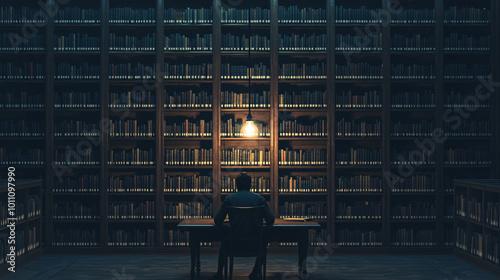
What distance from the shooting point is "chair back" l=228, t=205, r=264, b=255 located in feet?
21.7

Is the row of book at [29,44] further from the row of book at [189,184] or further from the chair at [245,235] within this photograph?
the chair at [245,235]

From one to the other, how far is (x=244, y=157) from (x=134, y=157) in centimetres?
160

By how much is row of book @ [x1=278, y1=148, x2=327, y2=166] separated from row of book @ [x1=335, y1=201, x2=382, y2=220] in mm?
707

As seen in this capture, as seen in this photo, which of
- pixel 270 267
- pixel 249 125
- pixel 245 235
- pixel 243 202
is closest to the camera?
pixel 245 235

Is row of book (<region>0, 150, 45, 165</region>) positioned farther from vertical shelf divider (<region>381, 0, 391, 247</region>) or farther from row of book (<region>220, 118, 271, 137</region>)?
vertical shelf divider (<region>381, 0, 391, 247</region>)

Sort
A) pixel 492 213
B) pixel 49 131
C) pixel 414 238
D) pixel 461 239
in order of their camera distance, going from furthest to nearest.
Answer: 1. pixel 414 238
2. pixel 49 131
3. pixel 461 239
4. pixel 492 213

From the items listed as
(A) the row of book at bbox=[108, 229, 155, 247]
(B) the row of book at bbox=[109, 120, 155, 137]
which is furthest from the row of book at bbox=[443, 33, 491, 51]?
(A) the row of book at bbox=[108, 229, 155, 247]

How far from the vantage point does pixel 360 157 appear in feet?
30.9

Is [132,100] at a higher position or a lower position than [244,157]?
higher

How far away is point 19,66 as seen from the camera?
970 cm

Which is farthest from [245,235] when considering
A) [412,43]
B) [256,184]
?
[412,43]

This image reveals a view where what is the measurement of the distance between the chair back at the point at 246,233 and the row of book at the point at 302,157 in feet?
9.13

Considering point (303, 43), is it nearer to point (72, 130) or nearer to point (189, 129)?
point (189, 129)

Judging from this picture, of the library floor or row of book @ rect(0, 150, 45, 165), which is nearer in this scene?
the library floor
